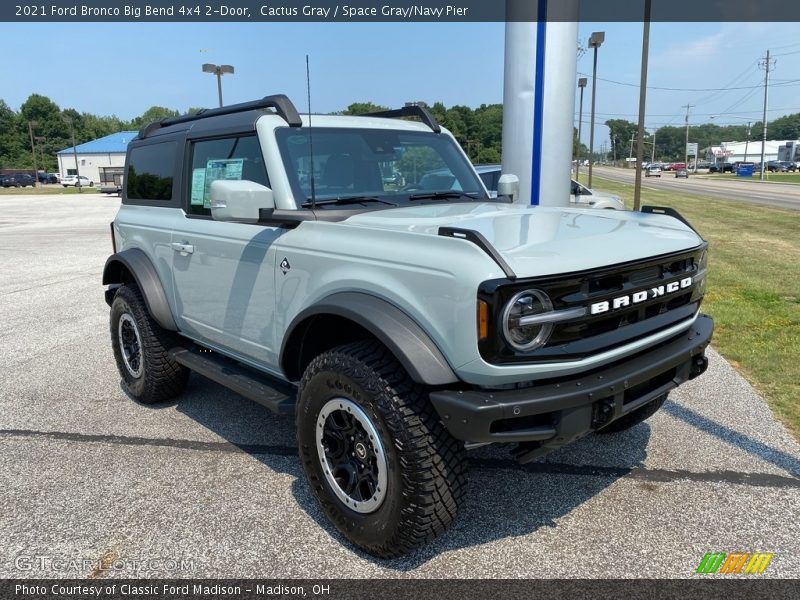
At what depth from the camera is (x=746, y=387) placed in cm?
493

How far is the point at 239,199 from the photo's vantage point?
308 centimetres

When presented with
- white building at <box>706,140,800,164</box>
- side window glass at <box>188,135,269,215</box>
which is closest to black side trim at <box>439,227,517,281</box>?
side window glass at <box>188,135,269,215</box>

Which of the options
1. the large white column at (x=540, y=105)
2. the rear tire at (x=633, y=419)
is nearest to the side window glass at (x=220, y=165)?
the rear tire at (x=633, y=419)

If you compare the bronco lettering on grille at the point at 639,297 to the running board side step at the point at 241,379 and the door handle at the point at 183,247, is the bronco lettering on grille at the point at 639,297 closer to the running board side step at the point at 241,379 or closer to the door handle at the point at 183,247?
→ the running board side step at the point at 241,379

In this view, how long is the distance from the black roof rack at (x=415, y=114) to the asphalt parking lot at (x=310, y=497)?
7.40ft

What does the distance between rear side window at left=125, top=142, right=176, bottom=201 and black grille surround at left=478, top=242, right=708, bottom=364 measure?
3.00 meters

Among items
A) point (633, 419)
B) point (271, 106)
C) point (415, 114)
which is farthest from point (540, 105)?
point (633, 419)

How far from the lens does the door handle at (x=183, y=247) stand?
4045mm

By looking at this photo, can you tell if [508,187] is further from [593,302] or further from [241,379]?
[241,379]

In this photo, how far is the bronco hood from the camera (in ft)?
8.28

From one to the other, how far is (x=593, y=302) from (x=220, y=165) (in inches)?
99.3

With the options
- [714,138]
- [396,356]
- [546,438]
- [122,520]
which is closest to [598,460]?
[546,438]

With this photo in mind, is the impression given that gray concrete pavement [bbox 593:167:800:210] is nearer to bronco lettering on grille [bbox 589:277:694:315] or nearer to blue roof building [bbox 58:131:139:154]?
bronco lettering on grille [bbox 589:277:694:315]

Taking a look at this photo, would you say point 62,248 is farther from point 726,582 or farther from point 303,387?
point 726,582
